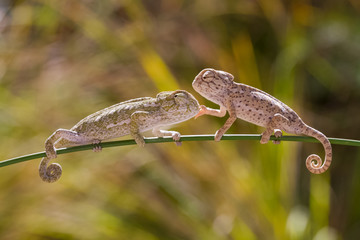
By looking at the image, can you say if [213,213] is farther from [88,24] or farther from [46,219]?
[88,24]

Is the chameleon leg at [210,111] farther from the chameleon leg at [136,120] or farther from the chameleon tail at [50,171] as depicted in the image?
the chameleon tail at [50,171]

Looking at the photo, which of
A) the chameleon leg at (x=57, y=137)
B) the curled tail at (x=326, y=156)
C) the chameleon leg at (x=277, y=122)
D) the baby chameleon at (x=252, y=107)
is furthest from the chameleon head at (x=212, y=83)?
the chameleon leg at (x=57, y=137)

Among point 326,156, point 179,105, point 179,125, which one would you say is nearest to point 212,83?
point 179,105

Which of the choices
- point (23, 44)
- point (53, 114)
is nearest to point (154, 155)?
point (53, 114)

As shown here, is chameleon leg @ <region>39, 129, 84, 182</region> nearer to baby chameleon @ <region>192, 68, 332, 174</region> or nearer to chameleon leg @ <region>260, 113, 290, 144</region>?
baby chameleon @ <region>192, 68, 332, 174</region>

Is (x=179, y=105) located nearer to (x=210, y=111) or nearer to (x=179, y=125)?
(x=210, y=111)
